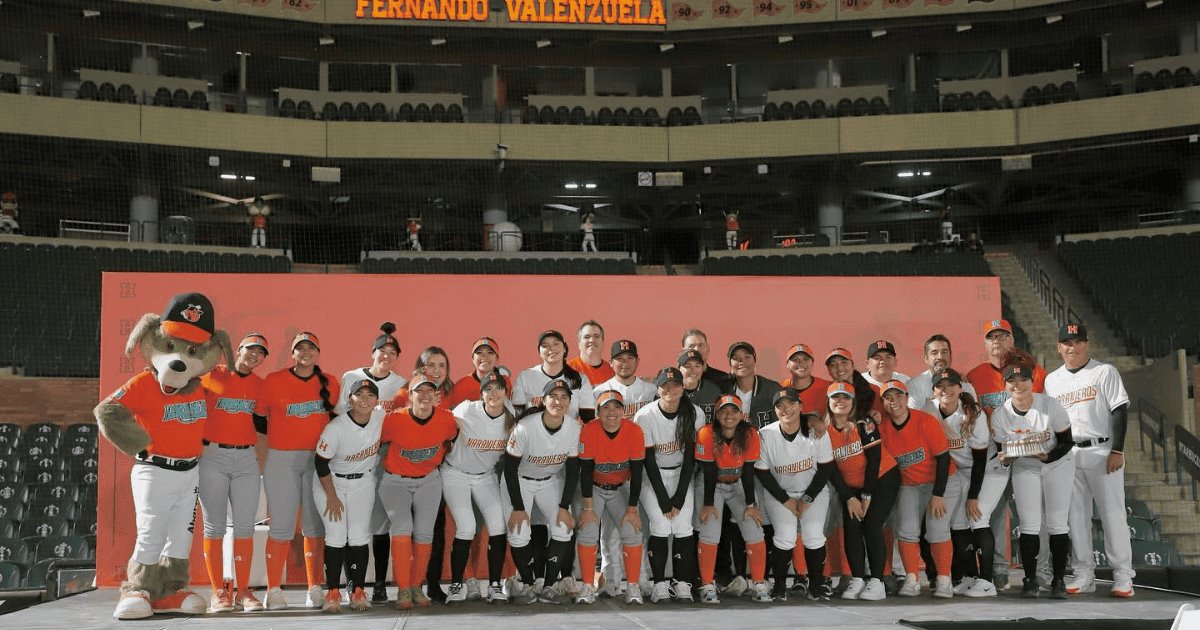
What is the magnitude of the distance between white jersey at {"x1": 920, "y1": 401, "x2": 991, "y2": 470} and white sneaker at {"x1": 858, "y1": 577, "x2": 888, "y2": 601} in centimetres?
114

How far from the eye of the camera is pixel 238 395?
6.85 meters

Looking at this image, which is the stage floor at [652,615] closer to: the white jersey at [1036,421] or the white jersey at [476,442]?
the white jersey at [476,442]

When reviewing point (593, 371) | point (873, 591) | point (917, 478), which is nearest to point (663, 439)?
point (593, 371)

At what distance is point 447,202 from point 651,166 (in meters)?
6.71

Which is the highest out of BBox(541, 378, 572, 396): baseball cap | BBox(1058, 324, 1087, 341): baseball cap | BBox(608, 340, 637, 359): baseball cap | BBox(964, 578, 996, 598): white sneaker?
BBox(1058, 324, 1087, 341): baseball cap

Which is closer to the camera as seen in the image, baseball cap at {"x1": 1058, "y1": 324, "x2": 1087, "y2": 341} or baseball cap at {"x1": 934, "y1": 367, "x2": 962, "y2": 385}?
baseball cap at {"x1": 934, "y1": 367, "x2": 962, "y2": 385}

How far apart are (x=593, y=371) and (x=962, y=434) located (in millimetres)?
2872

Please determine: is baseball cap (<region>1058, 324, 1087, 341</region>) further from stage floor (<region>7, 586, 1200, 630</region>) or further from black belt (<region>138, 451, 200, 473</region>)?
black belt (<region>138, 451, 200, 473</region>)

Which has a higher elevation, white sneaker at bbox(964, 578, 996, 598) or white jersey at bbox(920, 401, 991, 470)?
white jersey at bbox(920, 401, 991, 470)

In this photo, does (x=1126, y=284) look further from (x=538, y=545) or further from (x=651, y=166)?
(x=538, y=545)

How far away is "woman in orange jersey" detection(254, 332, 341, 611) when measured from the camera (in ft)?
22.5

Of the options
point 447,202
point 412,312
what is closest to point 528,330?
point 412,312

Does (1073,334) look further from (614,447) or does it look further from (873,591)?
(614,447)

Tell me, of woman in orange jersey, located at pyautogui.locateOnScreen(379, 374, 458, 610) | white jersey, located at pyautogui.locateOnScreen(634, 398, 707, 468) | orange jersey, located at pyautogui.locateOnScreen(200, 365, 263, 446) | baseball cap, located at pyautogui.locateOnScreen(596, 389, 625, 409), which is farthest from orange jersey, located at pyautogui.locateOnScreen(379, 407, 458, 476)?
white jersey, located at pyautogui.locateOnScreen(634, 398, 707, 468)
